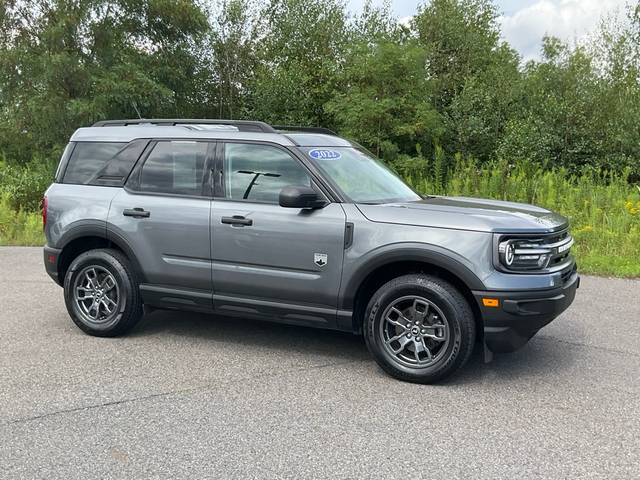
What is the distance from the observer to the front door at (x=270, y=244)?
4.68 metres

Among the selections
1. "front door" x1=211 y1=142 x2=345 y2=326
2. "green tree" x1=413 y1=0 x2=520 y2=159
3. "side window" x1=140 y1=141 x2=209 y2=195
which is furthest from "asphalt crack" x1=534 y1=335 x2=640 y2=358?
"green tree" x1=413 y1=0 x2=520 y2=159

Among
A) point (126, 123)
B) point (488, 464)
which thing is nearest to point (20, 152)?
point (126, 123)

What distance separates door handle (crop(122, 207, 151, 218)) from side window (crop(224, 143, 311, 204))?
0.77 meters

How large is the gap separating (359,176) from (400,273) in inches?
37.9

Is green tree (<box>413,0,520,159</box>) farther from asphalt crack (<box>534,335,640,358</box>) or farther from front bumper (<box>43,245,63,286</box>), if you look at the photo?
front bumper (<box>43,245,63,286</box>)

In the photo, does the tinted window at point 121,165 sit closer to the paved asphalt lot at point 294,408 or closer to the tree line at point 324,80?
the paved asphalt lot at point 294,408

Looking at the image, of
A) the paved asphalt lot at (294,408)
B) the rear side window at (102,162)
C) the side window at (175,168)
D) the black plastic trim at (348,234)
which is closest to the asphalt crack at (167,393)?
the paved asphalt lot at (294,408)

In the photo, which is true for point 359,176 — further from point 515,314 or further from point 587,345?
point 587,345

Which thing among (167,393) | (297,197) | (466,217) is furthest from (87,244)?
(466,217)

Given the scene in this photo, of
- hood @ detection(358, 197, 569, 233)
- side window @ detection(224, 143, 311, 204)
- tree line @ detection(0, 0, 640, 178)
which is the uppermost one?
tree line @ detection(0, 0, 640, 178)

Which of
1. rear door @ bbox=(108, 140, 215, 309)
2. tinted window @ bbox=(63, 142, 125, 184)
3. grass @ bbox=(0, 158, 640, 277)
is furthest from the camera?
grass @ bbox=(0, 158, 640, 277)

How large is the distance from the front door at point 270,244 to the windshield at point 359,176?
0.21 m

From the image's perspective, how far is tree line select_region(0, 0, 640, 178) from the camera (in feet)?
59.8

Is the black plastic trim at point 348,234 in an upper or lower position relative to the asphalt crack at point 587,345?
upper
